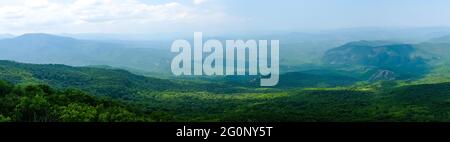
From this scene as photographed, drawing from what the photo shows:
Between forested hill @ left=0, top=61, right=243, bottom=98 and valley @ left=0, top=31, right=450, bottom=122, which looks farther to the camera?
forested hill @ left=0, top=61, right=243, bottom=98

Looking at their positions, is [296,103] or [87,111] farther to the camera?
[296,103]

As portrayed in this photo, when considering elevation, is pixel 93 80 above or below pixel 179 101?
above

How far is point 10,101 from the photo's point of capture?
27.9 meters

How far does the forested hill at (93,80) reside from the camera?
3356 inches

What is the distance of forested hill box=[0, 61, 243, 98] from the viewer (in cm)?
8525

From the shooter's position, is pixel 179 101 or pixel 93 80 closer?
pixel 179 101

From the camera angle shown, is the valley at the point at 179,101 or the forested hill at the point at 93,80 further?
the forested hill at the point at 93,80

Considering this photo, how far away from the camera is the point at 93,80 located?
96.6m

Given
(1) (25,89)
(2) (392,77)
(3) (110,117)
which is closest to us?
(3) (110,117)
